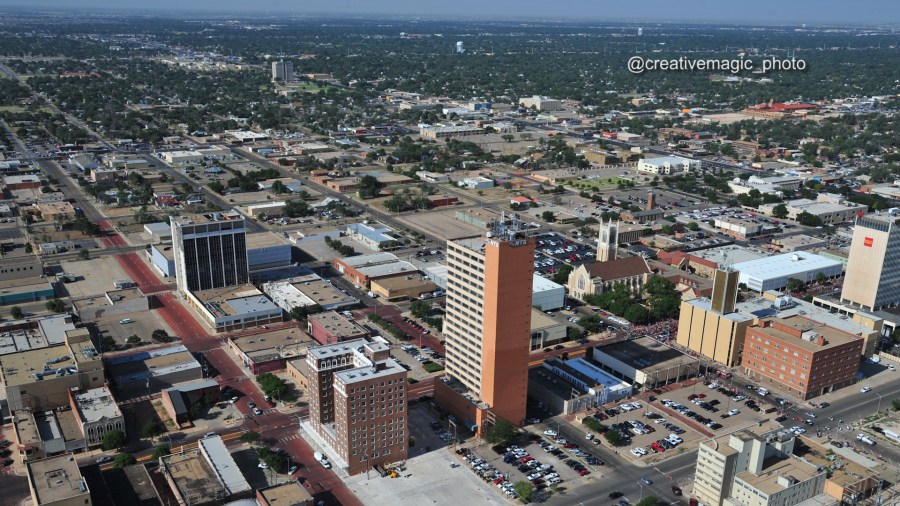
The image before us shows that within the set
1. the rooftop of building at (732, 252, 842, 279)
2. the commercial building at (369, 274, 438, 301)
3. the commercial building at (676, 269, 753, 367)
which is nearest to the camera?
the commercial building at (676, 269, 753, 367)

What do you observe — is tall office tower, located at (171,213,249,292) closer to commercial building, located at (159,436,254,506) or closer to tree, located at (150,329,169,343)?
tree, located at (150,329,169,343)

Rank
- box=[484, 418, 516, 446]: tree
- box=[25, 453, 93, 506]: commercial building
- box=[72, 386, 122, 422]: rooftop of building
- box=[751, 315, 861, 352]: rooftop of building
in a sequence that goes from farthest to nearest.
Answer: box=[751, 315, 861, 352]: rooftop of building, box=[72, 386, 122, 422]: rooftop of building, box=[484, 418, 516, 446]: tree, box=[25, 453, 93, 506]: commercial building

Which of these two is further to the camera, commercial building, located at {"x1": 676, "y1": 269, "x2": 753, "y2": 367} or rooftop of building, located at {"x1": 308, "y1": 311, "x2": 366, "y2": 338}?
rooftop of building, located at {"x1": 308, "y1": 311, "x2": 366, "y2": 338}

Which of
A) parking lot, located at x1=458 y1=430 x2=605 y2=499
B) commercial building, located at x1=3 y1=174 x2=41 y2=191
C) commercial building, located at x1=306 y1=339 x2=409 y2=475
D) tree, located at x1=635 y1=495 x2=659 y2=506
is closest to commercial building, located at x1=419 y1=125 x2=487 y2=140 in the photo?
commercial building, located at x1=3 y1=174 x2=41 y2=191

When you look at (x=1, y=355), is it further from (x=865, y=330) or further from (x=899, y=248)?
(x=899, y=248)

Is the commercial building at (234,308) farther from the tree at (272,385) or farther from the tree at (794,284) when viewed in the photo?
the tree at (794,284)

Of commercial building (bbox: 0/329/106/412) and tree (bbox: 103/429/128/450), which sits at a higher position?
commercial building (bbox: 0/329/106/412)
